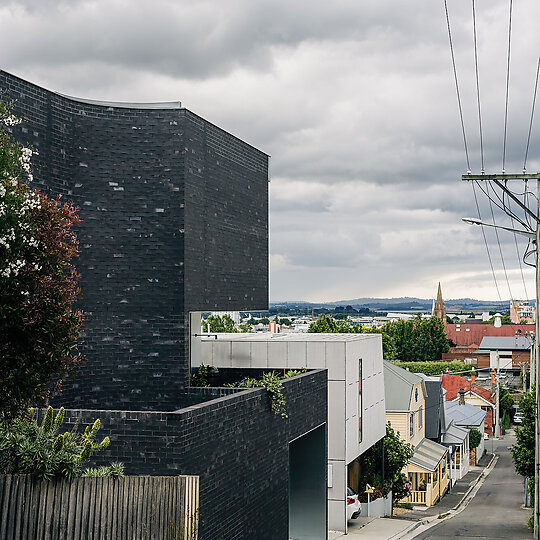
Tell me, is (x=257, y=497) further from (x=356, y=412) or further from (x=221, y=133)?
(x=356, y=412)

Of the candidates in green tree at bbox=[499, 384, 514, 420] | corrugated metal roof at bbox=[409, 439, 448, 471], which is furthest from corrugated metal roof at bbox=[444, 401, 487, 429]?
green tree at bbox=[499, 384, 514, 420]

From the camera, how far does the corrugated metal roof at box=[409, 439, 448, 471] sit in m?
44.4

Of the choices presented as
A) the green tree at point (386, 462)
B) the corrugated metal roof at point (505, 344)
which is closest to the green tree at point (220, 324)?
the corrugated metal roof at point (505, 344)

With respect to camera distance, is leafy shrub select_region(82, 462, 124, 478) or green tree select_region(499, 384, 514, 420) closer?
leafy shrub select_region(82, 462, 124, 478)

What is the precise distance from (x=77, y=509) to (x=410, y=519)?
27258 millimetres

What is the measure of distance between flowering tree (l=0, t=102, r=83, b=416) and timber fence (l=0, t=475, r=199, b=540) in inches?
90.6

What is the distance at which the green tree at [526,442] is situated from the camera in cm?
3441

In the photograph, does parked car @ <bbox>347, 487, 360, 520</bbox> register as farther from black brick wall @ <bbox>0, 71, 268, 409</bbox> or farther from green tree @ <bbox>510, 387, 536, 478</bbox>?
black brick wall @ <bbox>0, 71, 268, 409</bbox>

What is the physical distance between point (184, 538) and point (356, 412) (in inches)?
705

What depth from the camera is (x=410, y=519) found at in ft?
122

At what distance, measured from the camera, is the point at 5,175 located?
10.4 m

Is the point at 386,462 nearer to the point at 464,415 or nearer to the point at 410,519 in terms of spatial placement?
the point at 410,519

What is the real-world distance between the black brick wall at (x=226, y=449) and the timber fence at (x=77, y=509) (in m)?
1.07

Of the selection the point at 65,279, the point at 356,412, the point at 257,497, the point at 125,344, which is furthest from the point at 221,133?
the point at 356,412
